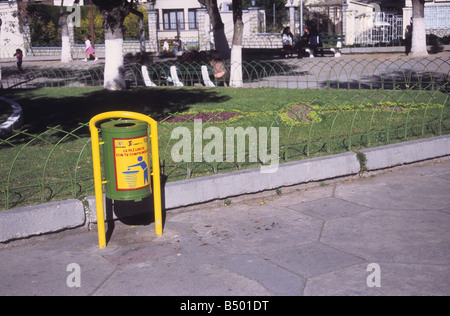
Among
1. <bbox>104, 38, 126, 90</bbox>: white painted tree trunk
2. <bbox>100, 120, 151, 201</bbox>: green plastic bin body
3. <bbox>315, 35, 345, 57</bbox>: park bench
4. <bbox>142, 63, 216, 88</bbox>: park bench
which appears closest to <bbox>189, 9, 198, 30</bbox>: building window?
<bbox>315, 35, 345, 57</bbox>: park bench

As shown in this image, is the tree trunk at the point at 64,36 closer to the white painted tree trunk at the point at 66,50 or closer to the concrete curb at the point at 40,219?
the white painted tree trunk at the point at 66,50

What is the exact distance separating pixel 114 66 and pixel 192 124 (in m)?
7.18

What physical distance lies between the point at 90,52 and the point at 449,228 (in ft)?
103

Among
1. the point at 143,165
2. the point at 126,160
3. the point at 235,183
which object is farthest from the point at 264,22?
the point at 126,160

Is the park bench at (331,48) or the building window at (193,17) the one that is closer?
the park bench at (331,48)

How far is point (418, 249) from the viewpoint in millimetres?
5051

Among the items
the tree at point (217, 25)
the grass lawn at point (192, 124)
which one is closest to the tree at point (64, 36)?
the tree at point (217, 25)

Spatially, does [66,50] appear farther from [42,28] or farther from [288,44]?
[288,44]

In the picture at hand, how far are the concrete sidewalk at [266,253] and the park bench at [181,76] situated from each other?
1089 cm

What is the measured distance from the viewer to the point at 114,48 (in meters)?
16.4

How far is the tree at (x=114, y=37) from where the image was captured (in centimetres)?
1614

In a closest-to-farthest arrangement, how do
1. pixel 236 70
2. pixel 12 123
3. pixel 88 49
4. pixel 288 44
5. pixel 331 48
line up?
pixel 12 123
pixel 236 70
pixel 288 44
pixel 331 48
pixel 88 49
